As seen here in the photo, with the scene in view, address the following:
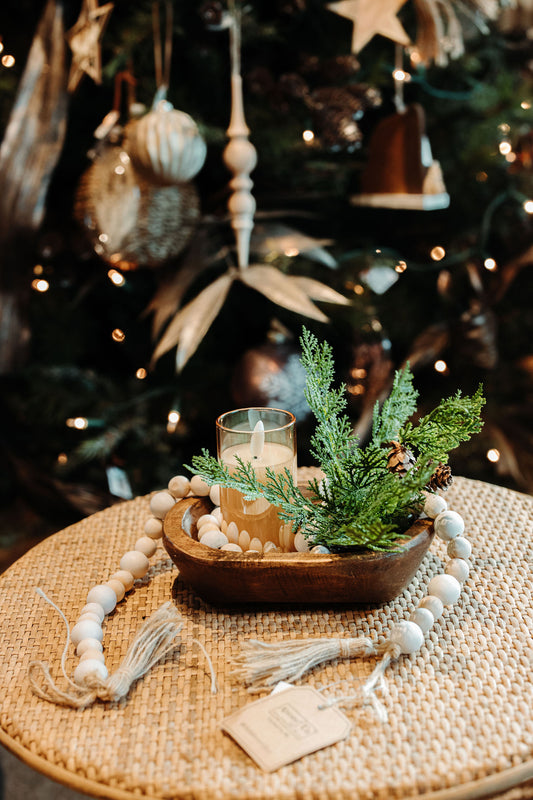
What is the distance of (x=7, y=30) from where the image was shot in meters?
1.34

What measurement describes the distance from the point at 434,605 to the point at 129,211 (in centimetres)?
84

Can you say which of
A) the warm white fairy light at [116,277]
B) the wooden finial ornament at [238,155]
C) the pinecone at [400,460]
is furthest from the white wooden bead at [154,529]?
the warm white fairy light at [116,277]

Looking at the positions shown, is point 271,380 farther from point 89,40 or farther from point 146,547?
point 89,40

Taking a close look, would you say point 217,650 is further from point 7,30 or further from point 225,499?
point 7,30

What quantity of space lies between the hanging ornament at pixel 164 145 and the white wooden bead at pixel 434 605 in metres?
0.76

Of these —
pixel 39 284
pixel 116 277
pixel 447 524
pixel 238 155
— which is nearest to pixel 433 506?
pixel 447 524

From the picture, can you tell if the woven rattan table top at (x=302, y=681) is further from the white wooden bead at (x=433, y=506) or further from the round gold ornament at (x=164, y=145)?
the round gold ornament at (x=164, y=145)

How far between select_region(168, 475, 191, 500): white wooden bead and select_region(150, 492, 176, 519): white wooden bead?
16 millimetres

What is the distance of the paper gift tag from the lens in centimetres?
49

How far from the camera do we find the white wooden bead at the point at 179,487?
79 centimetres

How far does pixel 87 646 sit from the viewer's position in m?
0.59

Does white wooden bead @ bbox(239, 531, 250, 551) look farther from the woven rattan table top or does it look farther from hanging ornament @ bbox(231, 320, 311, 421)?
hanging ornament @ bbox(231, 320, 311, 421)

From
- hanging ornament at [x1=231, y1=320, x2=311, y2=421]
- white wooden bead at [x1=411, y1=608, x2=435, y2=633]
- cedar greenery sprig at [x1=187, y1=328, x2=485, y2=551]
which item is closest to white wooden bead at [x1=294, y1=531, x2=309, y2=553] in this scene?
cedar greenery sprig at [x1=187, y1=328, x2=485, y2=551]

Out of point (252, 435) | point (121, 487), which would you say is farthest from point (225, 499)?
point (121, 487)
